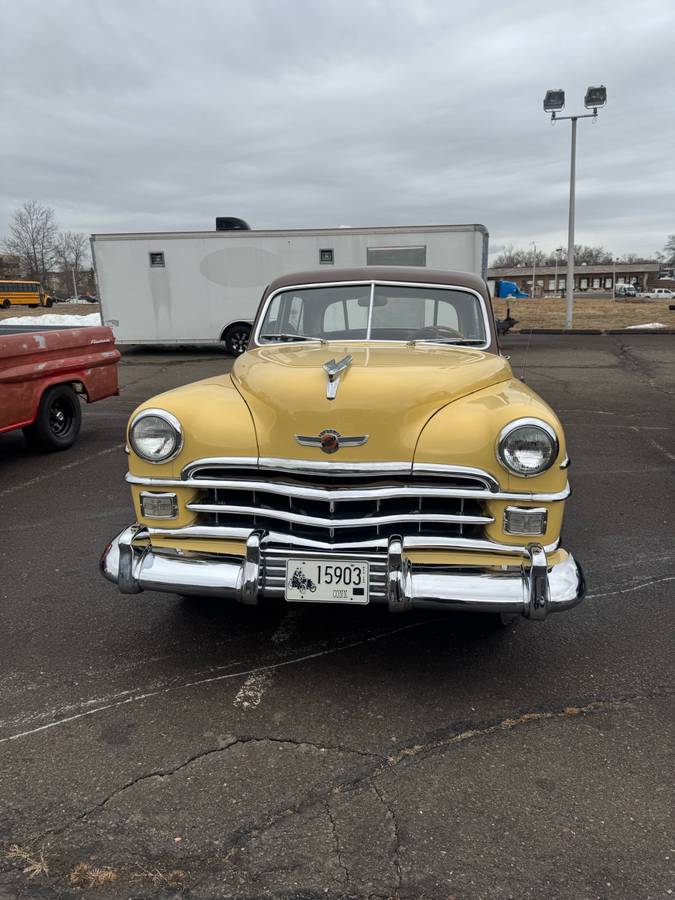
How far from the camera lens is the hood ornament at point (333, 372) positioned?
304 centimetres

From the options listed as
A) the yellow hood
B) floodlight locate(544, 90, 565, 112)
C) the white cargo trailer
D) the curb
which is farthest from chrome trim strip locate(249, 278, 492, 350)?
floodlight locate(544, 90, 565, 112)

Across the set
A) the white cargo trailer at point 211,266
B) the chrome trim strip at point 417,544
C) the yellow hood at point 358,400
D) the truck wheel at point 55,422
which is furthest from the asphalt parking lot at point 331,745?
the white cargo trailer at point 211,266

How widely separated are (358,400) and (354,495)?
1.44ft

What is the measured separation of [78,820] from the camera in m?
2.30

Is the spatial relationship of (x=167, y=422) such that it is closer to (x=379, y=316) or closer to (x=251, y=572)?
(x=251, y=572)

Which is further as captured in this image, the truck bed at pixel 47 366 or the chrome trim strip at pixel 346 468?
the truck bed at pixel 47 366

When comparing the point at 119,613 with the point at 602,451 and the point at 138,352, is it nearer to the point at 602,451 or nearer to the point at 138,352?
the point at 602,451

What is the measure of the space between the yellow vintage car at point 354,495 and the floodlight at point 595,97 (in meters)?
21.8

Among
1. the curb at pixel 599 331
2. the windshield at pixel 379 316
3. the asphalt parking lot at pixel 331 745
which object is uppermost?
the windshield at pixel 379 316

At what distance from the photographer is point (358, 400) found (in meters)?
3.02

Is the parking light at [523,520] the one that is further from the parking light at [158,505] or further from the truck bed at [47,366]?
the truck bed at [47,366]

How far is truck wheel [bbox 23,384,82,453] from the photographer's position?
736cm

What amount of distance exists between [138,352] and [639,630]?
17.5 m

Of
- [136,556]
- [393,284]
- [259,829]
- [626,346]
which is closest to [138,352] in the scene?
[626,346]
